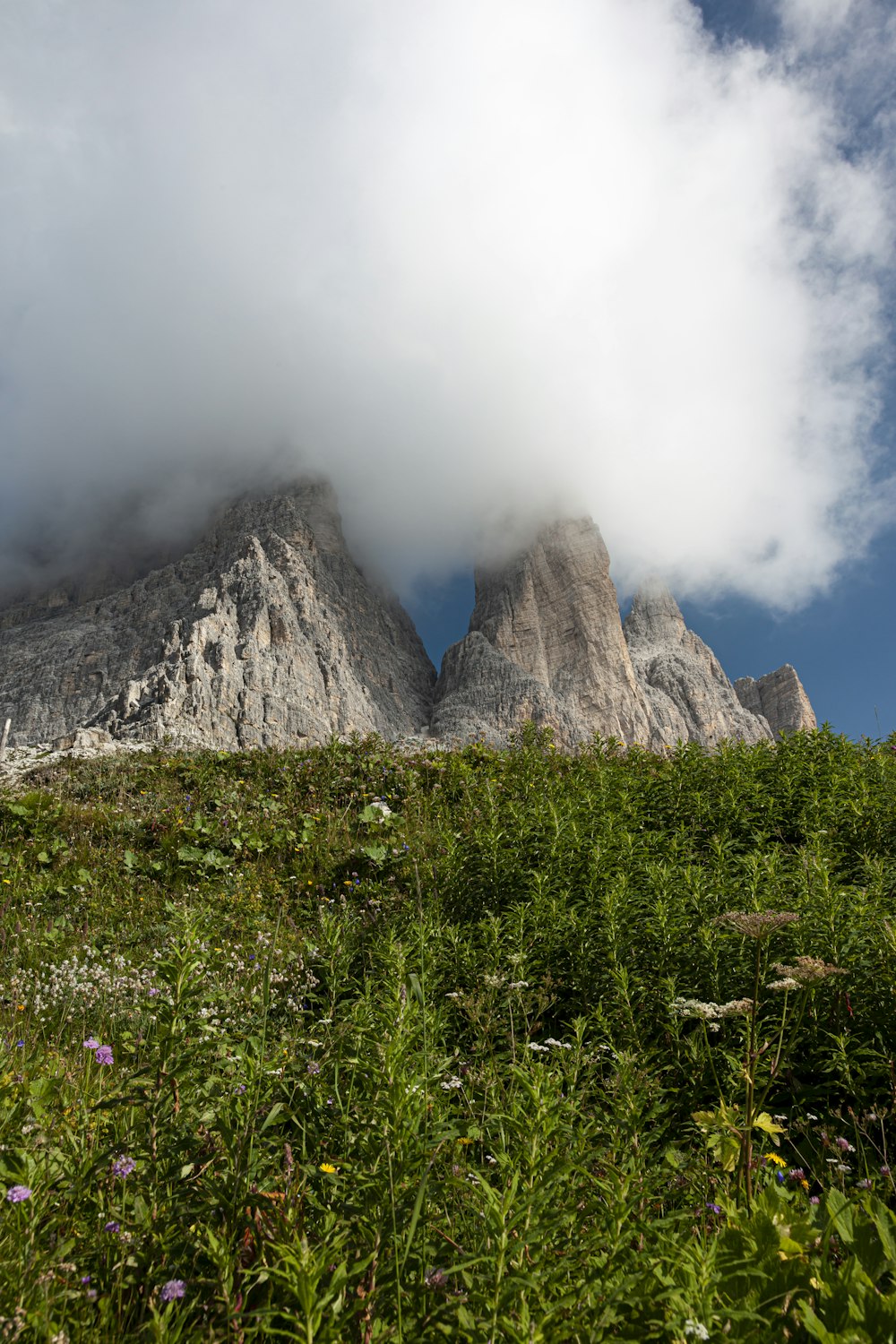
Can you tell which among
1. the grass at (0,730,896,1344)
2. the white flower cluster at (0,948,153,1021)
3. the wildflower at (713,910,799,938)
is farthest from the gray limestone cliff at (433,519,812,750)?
the wildflower at (713,910,799,938)

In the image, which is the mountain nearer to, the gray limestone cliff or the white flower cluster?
the gray limestone cliff

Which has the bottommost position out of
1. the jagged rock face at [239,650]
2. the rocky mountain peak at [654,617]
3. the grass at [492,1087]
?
the grass at [492,1087]

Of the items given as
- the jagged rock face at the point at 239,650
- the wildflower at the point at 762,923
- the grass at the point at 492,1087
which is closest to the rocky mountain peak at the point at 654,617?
the jagged rock face at the point at 239,650

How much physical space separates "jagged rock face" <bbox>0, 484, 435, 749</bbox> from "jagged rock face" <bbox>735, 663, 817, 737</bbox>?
7305 centimetres

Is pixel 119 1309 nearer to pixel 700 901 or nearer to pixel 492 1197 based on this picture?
pixel 492 1197

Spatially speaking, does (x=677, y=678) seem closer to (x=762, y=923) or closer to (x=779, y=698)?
(x=779, y=698)

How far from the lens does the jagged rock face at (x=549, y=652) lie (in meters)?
105

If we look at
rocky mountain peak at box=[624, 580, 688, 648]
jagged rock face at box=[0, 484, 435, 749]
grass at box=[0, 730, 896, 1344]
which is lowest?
grass at box=[0, 730, 896, 1344]

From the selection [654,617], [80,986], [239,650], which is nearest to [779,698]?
[654,617]

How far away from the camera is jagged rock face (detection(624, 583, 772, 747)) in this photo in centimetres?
12206

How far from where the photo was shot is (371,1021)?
3010mm

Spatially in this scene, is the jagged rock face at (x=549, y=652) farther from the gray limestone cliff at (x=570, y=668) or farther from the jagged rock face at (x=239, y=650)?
the jagged rock face at (x=239, y=650)

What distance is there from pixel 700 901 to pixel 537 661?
116 metres

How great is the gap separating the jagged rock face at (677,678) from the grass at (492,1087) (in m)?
103
